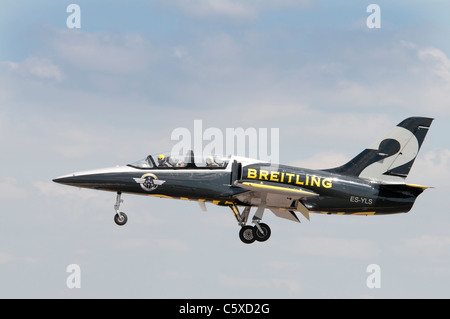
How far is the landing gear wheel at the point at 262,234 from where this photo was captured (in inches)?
1335

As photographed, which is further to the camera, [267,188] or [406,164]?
[406,164]

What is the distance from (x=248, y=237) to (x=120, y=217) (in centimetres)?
585

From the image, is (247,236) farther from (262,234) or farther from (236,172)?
(236,172)

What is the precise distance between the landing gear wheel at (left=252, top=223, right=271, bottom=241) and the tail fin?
414cm

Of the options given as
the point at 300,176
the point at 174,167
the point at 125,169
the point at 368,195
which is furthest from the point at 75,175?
the point at 368,195

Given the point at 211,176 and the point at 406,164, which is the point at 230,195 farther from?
the point at 406,164

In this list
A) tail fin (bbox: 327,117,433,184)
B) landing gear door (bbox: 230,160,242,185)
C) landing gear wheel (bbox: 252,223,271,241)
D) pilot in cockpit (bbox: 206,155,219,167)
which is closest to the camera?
landing gear door (bbox: 230,160,242,185)

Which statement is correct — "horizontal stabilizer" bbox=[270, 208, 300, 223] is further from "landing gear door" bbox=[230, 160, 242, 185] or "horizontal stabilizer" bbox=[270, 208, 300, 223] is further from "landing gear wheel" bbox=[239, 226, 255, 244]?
"landing gear door" bbox=[230, 160, 242, 185]

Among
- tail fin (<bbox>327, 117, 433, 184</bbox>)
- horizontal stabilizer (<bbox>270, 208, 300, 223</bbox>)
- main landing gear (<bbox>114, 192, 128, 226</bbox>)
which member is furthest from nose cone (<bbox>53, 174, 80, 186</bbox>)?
tail fin (<bbox>327, 117, 433, 184</bbox>)

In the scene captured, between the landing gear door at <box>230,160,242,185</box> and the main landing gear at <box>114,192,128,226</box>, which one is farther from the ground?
the landing gear door at <box>230,160,242,185</box>

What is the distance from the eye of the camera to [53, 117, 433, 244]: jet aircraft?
1310 inches

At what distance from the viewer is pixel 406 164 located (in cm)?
3538

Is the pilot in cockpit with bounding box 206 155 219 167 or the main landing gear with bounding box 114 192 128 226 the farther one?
the pilot in cockpit with bounding box 206 155 219 167

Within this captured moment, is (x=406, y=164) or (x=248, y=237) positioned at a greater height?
(x=406, y=164)
